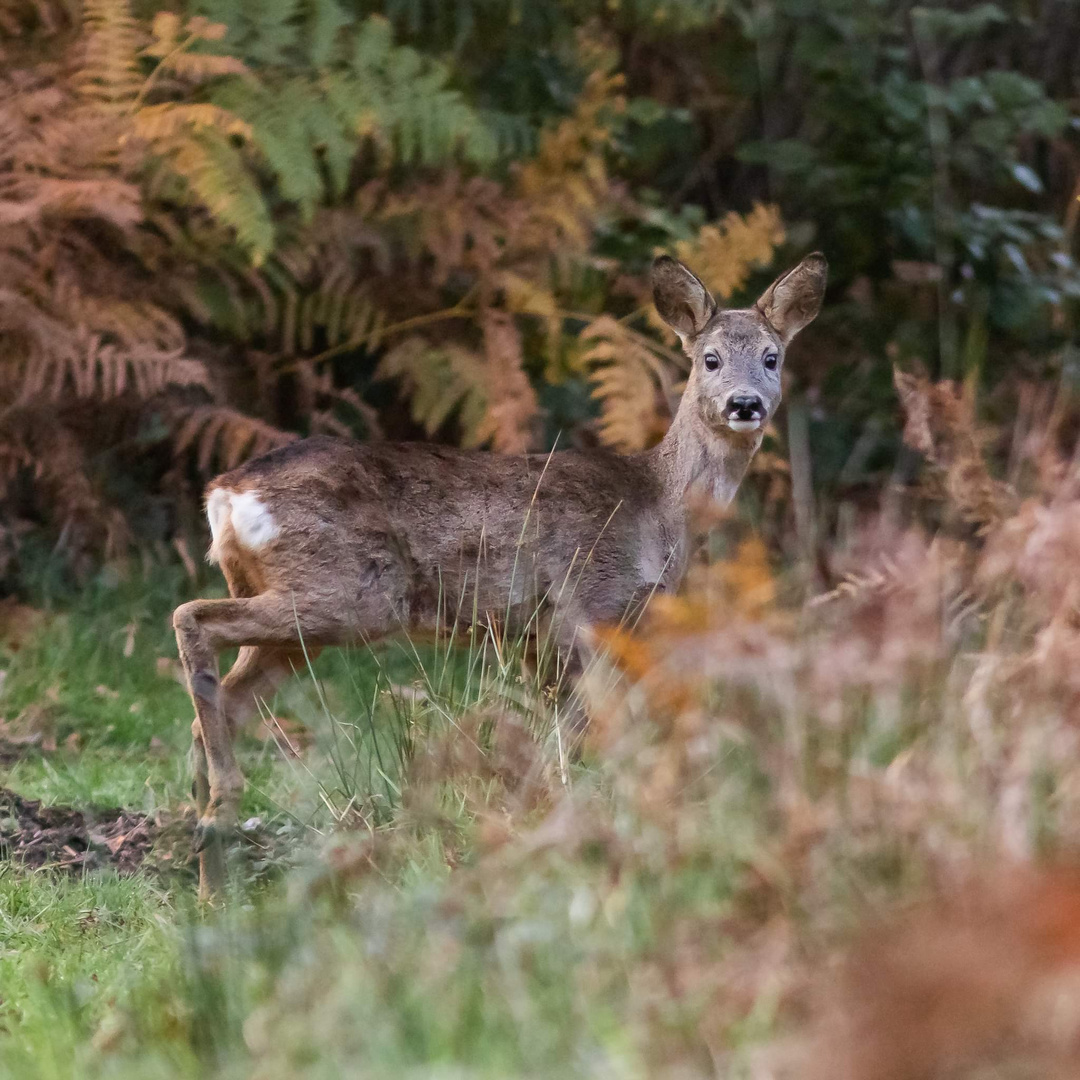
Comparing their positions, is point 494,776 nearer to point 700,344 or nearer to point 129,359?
point 700,344

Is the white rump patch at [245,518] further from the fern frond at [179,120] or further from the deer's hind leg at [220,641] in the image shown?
the fern frond at [179,120]

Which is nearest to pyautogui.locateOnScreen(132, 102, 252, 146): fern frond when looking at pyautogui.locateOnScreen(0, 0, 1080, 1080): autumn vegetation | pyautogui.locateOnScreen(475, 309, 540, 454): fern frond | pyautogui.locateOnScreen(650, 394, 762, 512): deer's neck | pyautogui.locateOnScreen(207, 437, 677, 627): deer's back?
pyautogui.locateOnScreen(0, 0, 1080, 1080): autumn vegetation

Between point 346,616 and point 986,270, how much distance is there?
4.44 m

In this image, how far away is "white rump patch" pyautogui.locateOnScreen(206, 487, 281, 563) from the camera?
16.6ft

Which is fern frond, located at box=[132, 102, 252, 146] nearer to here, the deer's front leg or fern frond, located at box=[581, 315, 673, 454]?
fern frond, located at box=[581, 315, 673, 454]

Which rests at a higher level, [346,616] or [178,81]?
[178,81]

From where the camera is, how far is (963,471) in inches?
162

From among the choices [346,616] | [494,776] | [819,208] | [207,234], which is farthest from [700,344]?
[819,208]

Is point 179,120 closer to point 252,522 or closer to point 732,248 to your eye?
point 252,522

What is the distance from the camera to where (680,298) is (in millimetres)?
5969

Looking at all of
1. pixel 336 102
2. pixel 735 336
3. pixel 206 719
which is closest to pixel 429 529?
pixel 206 719

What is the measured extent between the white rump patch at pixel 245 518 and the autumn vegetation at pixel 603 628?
521 millimetres

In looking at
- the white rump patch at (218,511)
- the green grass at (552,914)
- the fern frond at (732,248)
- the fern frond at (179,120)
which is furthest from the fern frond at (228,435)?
the green grass at (552,914)

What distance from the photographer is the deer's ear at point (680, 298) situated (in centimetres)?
588
